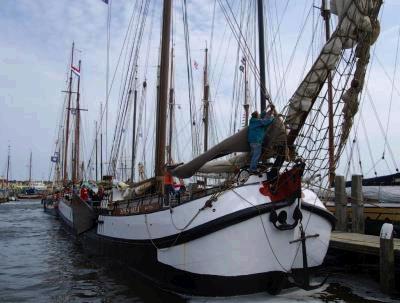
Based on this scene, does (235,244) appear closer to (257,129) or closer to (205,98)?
(257,129)

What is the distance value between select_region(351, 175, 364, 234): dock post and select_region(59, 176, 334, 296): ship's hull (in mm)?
4829

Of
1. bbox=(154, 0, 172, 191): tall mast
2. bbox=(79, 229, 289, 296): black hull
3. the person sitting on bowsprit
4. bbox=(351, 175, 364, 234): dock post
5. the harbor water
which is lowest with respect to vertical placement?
the harbor water

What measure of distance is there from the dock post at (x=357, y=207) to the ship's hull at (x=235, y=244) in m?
4.83

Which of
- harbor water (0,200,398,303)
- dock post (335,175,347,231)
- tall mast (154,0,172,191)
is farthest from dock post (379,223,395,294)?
tall mast (154,0,172,191)

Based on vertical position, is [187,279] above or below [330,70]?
below

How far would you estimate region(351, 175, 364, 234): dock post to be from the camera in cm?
1474

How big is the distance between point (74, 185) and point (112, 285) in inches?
952

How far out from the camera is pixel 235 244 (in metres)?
8.97

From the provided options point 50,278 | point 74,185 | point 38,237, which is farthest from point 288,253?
point 74,185

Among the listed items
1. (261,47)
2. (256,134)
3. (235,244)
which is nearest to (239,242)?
(235,244)

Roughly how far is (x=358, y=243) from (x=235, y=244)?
4.80 meters

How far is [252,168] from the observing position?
962cm

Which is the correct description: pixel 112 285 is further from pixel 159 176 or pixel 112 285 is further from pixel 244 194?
pixel 244 194

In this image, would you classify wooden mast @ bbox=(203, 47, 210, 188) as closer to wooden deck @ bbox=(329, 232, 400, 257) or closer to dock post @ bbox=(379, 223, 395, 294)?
wooden deck @ bbox=(329, 232, 400, 257)
